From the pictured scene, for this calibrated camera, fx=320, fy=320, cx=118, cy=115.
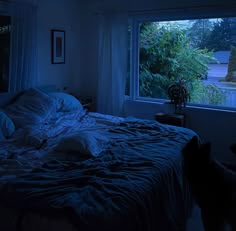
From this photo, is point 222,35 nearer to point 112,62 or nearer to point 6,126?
point 112,62

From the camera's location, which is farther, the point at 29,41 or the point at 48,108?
the point at 29,41

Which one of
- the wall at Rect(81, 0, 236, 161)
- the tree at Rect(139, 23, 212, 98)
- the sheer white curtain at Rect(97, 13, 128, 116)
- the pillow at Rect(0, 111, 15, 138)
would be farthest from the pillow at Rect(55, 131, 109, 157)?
the tree at Rect(139, 23, 212, 98)

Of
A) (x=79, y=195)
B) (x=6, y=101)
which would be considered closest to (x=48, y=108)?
(x=6, y=101)

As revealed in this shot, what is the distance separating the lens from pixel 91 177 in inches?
76.9

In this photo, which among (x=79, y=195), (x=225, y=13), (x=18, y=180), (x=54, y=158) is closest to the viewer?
(x=79, y=195)

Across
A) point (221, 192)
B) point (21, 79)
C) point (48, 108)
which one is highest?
point (21, 79)

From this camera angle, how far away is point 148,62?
4605mm

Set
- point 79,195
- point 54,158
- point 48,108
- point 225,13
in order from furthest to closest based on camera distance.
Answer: point 225,13 < point 48,108 < point 54,158 < point 79,195

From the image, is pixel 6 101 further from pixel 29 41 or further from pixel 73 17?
pixel 73 17

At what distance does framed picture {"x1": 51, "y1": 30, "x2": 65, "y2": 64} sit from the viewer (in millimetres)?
4395

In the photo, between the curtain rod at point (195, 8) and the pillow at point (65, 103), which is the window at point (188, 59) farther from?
the pillow at point (65, 103)

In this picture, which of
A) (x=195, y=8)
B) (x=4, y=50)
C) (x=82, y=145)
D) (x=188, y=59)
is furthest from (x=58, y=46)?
(x=82, y=145)

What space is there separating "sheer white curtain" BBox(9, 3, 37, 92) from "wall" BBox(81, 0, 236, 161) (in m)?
1.01

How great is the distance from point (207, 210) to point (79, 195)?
0.68m
